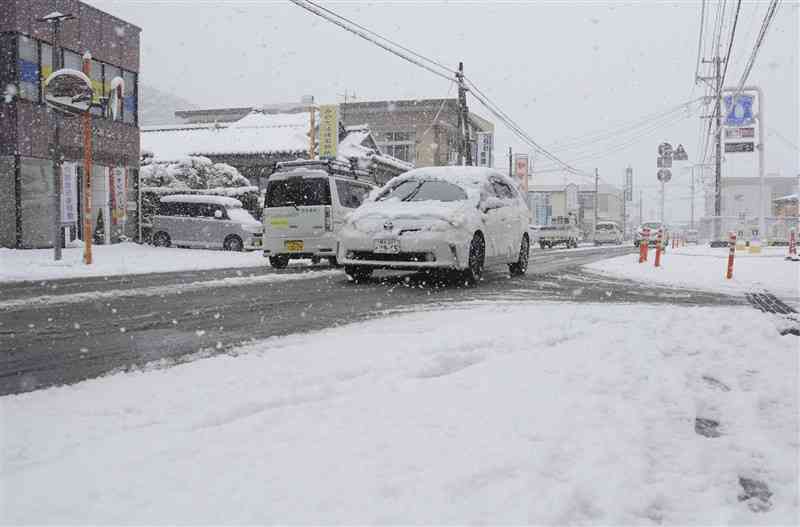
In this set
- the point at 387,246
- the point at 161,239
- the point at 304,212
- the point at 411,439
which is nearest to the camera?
the point at 411,439

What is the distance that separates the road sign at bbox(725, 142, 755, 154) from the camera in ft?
109

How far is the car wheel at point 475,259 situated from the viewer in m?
8.16

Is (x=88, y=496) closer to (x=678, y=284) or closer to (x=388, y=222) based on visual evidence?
(x=388, y=222)

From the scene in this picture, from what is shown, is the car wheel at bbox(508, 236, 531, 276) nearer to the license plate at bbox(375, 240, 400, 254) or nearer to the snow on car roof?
the snow on car roof

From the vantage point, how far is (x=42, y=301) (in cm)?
617

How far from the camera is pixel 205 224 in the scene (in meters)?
21.7

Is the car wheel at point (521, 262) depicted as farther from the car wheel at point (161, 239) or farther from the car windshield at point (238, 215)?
the car wheel at point (161, 239)

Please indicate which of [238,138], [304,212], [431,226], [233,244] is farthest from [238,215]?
[431,226]

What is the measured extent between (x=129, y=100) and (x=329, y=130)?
27.9 feet

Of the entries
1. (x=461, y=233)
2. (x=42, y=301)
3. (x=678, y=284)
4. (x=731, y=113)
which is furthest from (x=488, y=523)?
(x=731, y=113)

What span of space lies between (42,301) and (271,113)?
107 feet

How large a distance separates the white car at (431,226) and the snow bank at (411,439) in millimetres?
3892

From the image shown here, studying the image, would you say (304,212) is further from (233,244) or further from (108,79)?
(108,79)

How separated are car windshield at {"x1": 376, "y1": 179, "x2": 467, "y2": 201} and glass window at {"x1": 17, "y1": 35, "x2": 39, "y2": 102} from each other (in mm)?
14900
